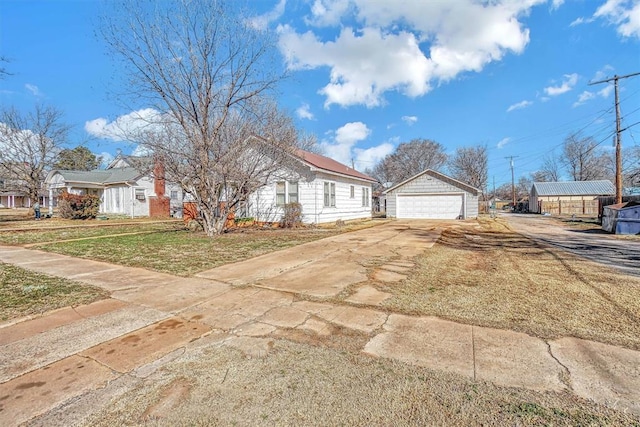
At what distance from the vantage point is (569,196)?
1441 inches

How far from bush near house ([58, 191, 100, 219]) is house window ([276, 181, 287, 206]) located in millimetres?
14472

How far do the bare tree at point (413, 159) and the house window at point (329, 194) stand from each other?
101 feet

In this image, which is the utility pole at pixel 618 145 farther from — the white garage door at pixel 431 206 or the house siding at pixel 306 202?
the house siding at pixel 306 202

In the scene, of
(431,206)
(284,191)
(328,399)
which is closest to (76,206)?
(284,191)

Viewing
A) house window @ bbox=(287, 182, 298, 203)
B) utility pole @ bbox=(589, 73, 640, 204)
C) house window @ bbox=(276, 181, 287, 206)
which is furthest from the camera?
utility pole @ bbox=(589, 73, 640, 204)

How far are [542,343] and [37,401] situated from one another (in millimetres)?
4079

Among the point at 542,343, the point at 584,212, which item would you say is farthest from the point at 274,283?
the point at 584,212

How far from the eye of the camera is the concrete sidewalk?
2201 mm

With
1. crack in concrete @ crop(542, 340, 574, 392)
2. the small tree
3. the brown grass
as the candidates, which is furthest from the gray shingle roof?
the small tree

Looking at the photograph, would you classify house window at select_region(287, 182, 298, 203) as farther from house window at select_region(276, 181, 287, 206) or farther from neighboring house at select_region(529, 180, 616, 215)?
neighboring house at select_region(529, 180, 616, 215)

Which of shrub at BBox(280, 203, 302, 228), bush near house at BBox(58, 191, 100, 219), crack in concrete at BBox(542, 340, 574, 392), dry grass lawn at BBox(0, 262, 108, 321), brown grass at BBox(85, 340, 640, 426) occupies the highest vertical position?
bush near house at BBox(58, 191, 100, 219)

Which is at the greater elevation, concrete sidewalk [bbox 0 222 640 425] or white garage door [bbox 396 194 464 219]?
white garage door [bbox 396 194 464 219]

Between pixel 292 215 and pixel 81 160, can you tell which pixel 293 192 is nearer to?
pixel 292 215

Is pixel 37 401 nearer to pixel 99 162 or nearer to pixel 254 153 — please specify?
pixel 254 153
